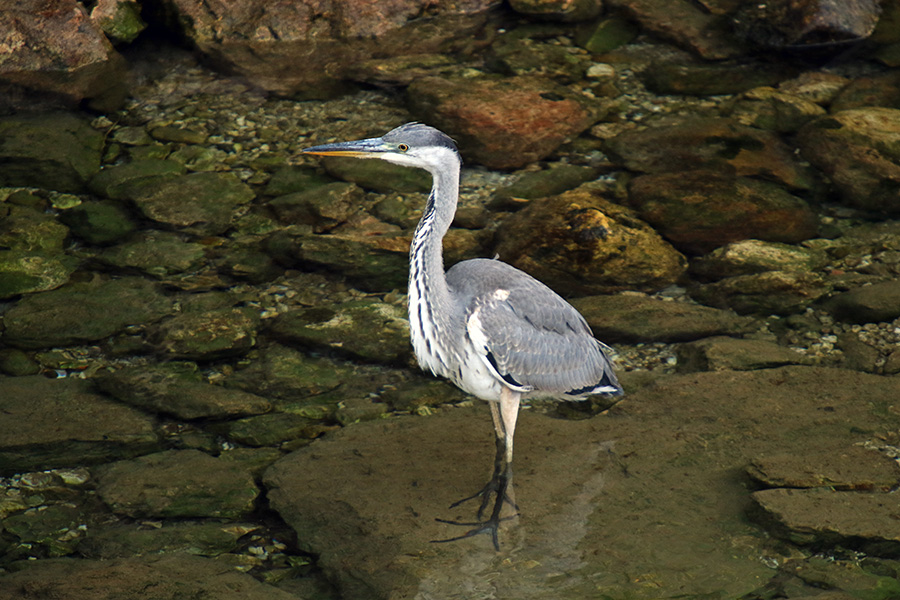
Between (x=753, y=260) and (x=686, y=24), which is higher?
(x=686, y=24)

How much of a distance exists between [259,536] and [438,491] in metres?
0.85

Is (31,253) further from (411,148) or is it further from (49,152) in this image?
(411,148)

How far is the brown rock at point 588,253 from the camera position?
601cm

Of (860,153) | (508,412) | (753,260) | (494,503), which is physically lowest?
(494,503)

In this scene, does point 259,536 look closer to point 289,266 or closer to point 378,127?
point 289,266

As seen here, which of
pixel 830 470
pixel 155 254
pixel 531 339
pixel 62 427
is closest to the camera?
pixel 830 470

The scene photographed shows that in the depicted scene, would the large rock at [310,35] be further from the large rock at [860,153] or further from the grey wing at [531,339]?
the grey wing at [531,339]

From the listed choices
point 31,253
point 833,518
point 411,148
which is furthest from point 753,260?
point 31,253

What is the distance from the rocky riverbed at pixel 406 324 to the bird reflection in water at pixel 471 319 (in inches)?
15.2

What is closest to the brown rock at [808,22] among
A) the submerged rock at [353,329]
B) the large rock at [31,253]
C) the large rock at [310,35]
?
the large rock at [310,35]

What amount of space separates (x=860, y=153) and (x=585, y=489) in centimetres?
395

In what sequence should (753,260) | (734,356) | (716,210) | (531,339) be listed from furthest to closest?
1. (716,210)
2. (753,260)
3. (734,356)
4. (531,339)

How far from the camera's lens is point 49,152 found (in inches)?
278

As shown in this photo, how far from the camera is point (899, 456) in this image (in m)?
4.46
